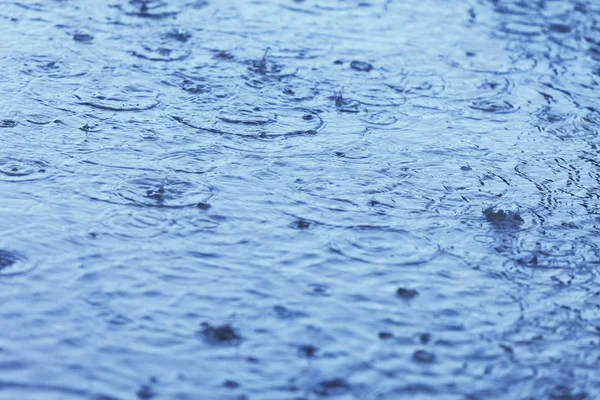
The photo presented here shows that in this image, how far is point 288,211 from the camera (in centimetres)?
445

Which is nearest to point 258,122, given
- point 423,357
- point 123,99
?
point 123,99

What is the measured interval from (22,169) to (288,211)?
1341mm

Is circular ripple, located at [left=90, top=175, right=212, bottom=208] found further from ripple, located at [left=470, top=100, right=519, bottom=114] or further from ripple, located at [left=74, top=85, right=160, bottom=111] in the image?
ripple, located at [left=470, top=100, right=519, bottom=114]

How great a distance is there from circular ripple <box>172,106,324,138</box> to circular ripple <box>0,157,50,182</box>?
95cm

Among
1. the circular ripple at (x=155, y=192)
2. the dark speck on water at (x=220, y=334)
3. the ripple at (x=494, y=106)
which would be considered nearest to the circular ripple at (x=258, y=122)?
the circular ripple at (x=155, y=192)

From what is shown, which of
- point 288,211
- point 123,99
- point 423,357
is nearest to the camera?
point 423,357

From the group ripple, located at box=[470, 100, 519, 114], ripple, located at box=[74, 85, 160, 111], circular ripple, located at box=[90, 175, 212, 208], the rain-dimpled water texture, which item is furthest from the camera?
ripple, located at box=[470, 100, 519, 114]

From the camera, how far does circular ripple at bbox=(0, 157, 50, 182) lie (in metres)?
4.52

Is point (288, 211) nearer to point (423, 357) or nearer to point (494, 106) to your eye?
point (423, 357)

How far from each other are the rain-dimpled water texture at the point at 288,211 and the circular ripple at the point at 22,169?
2 cm

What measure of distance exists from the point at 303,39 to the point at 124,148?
2.41 m

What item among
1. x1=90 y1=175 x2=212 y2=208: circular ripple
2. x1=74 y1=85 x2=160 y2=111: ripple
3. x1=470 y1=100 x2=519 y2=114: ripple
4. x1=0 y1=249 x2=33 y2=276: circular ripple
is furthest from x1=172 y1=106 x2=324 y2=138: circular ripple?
x1=0 y1=249 x2=33 y2=276: circular ripple

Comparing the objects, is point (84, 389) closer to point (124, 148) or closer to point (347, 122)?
point (124, 148)

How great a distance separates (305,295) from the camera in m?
3.81
